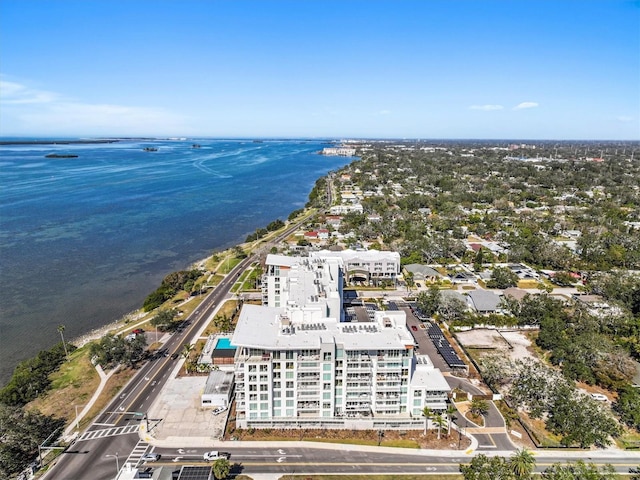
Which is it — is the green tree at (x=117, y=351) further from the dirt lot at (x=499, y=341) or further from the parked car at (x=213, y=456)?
the dirt lot at (x=499, y=341)

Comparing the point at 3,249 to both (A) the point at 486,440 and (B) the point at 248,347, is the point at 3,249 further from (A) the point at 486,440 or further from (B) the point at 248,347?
(A) the point at 486,440

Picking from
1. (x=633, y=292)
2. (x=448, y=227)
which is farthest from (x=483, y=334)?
(x=448, y=227)

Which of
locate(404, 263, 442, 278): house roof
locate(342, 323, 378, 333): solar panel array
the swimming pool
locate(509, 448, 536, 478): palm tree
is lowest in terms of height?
the swimming pool

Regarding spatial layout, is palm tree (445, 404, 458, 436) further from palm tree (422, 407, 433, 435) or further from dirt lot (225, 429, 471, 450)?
palm tree (422, 407, 433, 435)

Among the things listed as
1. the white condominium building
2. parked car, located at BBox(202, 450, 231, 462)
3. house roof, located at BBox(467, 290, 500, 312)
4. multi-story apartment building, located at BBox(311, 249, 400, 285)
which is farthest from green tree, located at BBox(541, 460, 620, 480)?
multi-story apartment building, located at BBox(311, 249, 400, 285)

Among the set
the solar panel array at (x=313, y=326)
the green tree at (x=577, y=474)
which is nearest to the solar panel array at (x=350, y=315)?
the solar panel array at (x=313, y=326)
